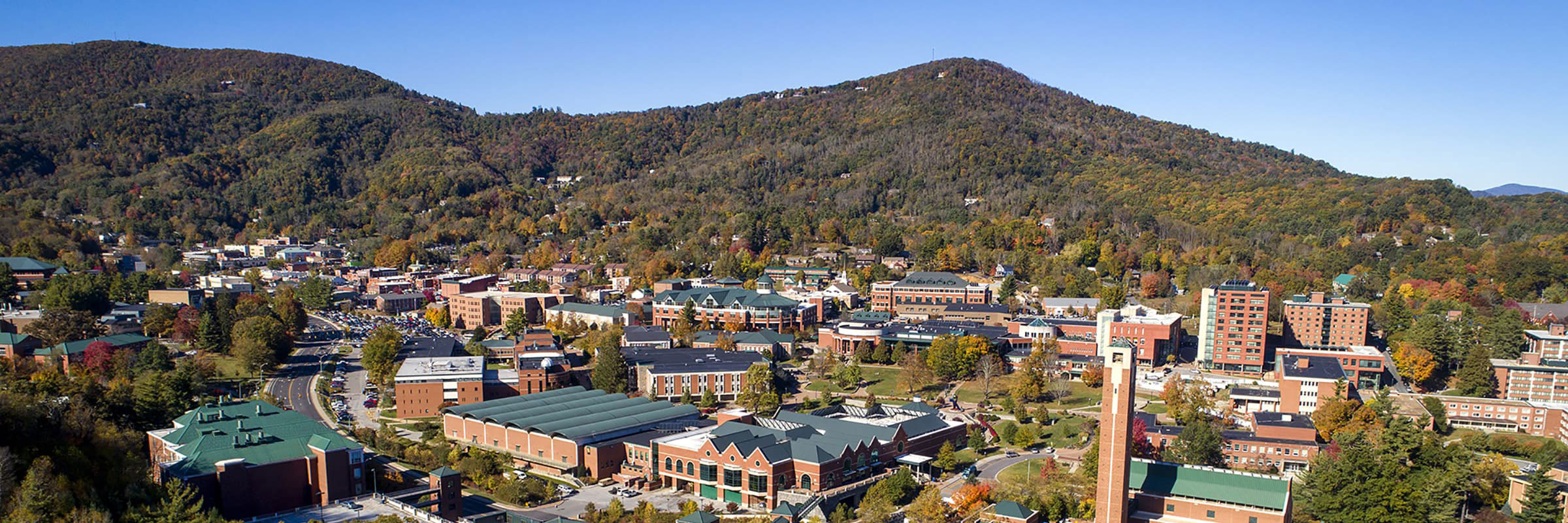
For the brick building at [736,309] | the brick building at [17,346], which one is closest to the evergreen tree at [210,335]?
the brick building at [17,346]

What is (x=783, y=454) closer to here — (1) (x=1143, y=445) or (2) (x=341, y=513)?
(1) (x=1143, y=445)

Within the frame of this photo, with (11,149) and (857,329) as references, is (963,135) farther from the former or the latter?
(11,149)

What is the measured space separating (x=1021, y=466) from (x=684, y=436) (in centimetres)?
1138

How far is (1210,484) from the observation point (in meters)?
27.2

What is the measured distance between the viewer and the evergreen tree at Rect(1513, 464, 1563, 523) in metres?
27.2

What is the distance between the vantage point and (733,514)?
97.0ft

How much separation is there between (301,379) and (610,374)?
50.3 feet

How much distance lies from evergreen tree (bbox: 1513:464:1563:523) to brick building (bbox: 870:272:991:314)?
34402 mm

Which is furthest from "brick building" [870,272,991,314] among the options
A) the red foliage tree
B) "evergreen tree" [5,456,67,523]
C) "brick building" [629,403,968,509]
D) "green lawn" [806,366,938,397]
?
"evergreen tree" [5,456,67,523]

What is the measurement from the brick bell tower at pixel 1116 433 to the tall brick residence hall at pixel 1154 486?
0.02 metres

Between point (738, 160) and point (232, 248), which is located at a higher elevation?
point (738, 160)

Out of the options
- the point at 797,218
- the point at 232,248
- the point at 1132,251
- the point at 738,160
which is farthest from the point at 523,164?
the point at 1132,251

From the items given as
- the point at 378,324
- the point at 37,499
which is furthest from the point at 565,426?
the point at 378,324

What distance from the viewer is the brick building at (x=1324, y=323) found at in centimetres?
4891
